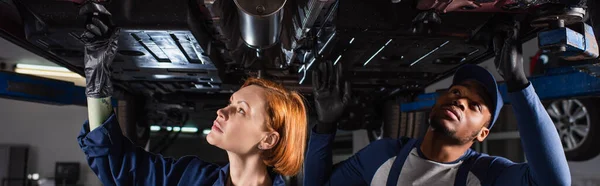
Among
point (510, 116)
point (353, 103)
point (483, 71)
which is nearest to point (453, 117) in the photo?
point (483, 71)

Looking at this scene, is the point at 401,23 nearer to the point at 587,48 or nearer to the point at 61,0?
the point at 587,48

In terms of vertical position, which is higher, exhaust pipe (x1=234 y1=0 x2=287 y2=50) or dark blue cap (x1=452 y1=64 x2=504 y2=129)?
exhaust pipe (x1=234 y1=0 x2=287 y2=50)

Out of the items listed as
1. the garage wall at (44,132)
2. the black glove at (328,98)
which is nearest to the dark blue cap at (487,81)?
the black glove at (328,98)

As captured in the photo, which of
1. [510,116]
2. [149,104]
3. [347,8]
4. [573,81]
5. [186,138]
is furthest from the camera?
[186,138]

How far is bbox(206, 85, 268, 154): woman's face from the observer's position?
145 centimetres

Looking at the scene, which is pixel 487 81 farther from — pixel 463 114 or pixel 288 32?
pixel 288 32

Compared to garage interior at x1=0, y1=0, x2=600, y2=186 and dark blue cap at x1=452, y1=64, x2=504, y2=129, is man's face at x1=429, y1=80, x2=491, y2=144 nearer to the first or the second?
dark blue cap at x1=452, y1=64, x2=504, y2=129

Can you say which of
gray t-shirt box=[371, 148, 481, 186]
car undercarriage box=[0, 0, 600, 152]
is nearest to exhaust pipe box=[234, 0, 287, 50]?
car undercarriage box=[0, 0, 600, 152]

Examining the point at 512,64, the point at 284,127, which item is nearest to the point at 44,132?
the point at 284,127

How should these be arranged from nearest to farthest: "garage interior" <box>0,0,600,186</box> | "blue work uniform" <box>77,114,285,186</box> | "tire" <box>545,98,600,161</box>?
"blue work uniform" <box>77,114,285,186</box>, "garage interior" <box>0,0,600,186</box>, "tire" <box>545,98,600,161</box>

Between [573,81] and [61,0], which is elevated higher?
[61,0]

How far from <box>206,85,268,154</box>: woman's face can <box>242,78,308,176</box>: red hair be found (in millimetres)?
30

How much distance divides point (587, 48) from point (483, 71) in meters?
0.42

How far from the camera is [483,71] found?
1830 mm
